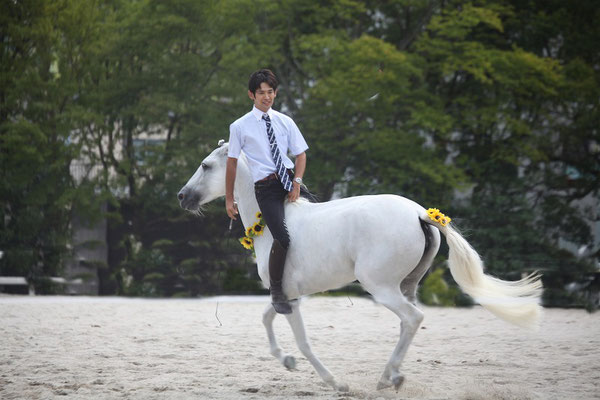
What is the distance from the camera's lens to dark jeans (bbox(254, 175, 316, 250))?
5793mm

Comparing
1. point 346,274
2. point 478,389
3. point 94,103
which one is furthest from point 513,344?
point 94,103

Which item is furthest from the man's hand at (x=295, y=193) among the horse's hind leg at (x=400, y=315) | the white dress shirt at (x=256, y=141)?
the horse's hind leg at (x=400, y=315)

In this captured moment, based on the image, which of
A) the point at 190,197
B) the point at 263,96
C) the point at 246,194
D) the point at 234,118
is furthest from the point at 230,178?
the point at 234,118

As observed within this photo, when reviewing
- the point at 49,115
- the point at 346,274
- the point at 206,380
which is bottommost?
the point at 206,380

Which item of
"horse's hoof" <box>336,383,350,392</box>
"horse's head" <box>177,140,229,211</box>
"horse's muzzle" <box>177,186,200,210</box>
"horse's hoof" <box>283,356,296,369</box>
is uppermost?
"horse's head" <box>177,140,229,211</box>

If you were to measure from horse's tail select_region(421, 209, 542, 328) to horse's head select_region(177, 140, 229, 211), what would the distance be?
1.85 meters

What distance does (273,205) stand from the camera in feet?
19.2

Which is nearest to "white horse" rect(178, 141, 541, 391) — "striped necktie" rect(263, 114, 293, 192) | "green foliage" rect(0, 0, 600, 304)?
"striped necktie" rect(263, 114, 293, 192)

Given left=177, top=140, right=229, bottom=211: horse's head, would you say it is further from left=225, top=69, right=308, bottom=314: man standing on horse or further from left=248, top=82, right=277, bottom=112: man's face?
left=248, top=82, right=277, bottom=112: man's face

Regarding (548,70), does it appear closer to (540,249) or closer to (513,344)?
(540,249)

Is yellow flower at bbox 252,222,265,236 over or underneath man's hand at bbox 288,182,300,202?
underneath

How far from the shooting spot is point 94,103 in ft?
59.3

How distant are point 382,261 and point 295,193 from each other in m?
0.92

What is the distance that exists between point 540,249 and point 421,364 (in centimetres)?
1034
